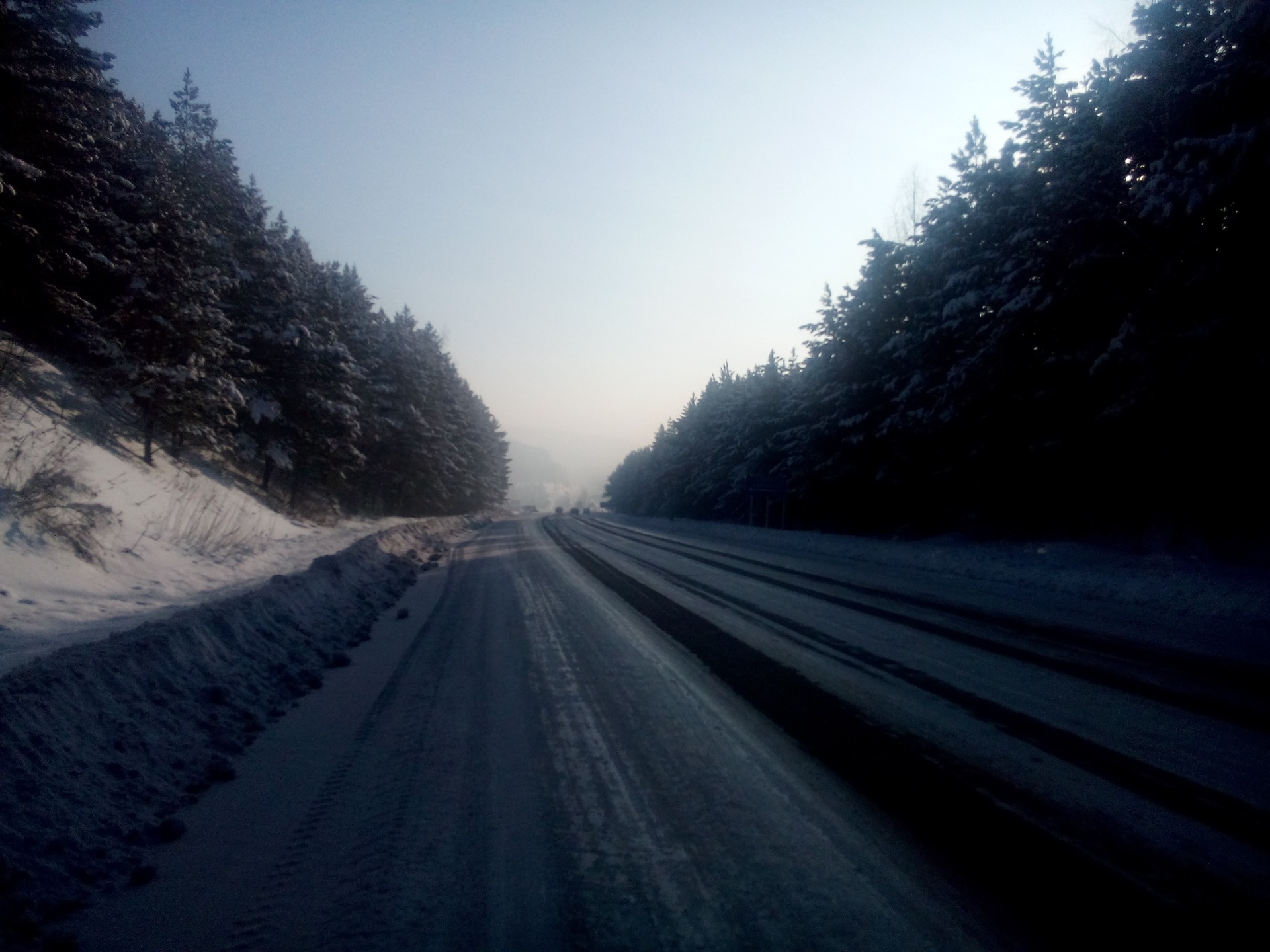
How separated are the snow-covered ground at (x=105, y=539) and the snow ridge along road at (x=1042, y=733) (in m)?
6.29

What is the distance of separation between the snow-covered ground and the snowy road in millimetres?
3274

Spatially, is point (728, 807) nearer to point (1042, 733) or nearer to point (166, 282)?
point (1042, 733)

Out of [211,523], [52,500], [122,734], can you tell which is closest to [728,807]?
[122,734]

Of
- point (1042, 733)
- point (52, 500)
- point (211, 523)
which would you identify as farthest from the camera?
point (211, 523)

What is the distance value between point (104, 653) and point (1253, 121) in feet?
58.4

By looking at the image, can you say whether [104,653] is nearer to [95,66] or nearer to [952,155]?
[95,66]

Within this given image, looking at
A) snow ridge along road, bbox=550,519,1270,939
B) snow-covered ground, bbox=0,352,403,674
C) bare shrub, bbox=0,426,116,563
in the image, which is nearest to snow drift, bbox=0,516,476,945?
snow-covered ground, bbox=0,352,403,674

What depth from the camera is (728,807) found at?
3.57 metres

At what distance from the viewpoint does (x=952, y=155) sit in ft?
72.7

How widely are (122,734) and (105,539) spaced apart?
26.7 feet

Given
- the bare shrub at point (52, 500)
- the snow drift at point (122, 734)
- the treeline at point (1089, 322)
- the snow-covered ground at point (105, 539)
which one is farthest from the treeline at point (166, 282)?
the treeline at point (1089, 322)

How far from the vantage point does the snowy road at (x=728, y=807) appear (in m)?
2.66

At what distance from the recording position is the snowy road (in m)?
2.66

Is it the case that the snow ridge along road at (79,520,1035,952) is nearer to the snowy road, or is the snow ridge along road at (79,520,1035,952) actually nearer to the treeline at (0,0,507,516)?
the snowy road
